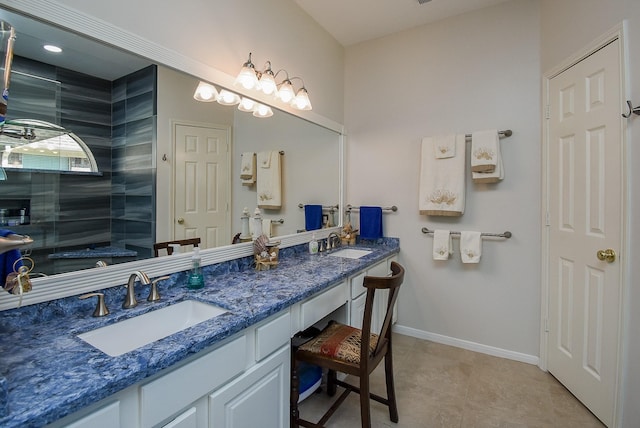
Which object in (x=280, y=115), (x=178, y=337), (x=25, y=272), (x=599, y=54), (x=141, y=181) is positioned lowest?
(x=178, y=337)

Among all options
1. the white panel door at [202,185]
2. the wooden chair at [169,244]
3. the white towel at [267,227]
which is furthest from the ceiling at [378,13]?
the wooden chair at [169,244]

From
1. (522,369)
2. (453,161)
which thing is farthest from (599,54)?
(522,369)

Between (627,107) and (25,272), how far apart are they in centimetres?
250

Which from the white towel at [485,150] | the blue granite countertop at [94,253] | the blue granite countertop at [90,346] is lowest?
the blue granite countertop at [90,346]

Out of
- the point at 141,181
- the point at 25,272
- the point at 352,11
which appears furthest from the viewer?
the point at 352,11

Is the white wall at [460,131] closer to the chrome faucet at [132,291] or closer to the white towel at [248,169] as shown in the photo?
the white towel at [248,169]

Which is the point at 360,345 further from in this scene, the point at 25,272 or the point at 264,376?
the point at 25,272

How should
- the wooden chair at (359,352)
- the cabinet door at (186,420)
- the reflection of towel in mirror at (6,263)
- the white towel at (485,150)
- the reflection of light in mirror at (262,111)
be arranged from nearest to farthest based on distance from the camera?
the reflection of towel in mirror at (6,263) < the cabinet door at (186,420) < the wooden chair at (359,352) < the reflection of light in mirror at (262,111) < the white towel at (485,150)

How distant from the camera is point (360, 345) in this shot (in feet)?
5.08

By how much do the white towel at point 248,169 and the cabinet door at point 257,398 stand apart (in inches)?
42.4

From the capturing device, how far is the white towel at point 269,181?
2.18m

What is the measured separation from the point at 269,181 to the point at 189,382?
1.51 meters

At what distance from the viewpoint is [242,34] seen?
1.88 metres

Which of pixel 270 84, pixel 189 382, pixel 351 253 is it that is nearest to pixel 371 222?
pixel 351 253
